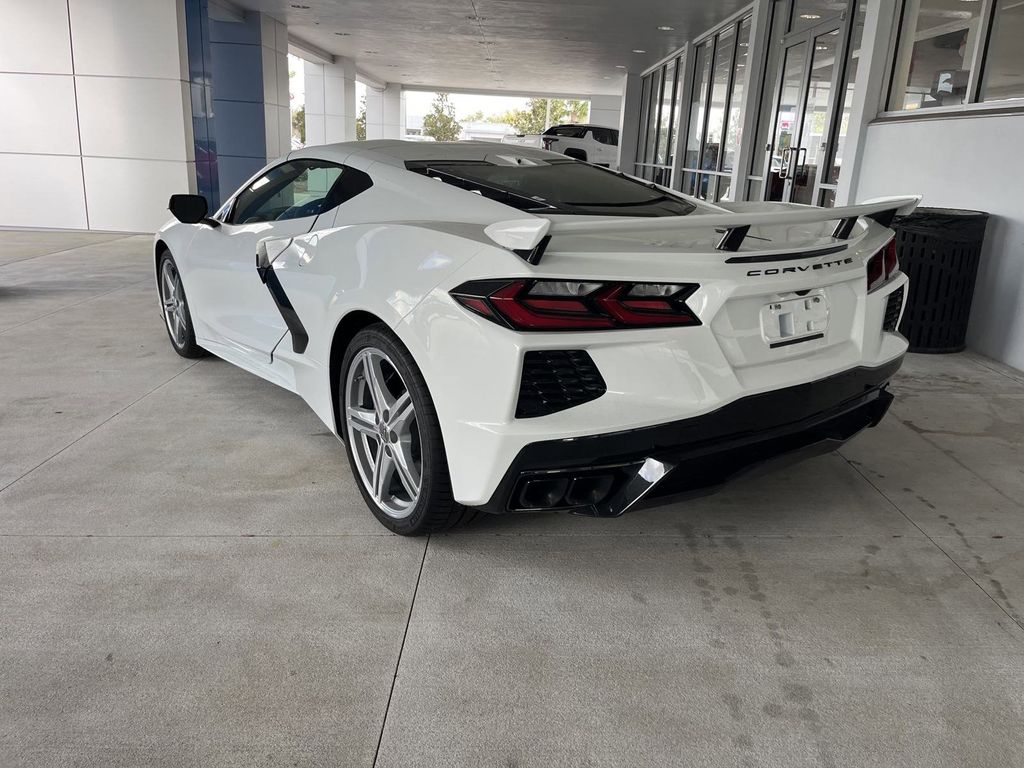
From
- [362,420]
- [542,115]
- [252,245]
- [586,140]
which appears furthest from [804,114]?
[542,115]

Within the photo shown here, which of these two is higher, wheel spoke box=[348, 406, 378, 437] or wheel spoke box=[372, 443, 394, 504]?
wheel spoke box=[348, 406, 378, 437]

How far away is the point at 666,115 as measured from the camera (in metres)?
20.8

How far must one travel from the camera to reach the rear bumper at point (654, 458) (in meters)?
2.17

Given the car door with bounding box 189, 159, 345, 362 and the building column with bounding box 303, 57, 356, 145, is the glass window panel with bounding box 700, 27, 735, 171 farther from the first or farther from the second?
the building column with bounding box 303, 57, 356, 145

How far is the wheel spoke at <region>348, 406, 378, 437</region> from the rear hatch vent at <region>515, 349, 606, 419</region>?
2.76 feet

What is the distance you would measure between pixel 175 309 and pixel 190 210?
0.89 m

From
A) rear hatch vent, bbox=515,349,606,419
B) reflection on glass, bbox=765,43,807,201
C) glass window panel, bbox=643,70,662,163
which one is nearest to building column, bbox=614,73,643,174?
glass window panel, bbox=643,70,662,163

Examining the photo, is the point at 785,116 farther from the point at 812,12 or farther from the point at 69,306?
the point at 69,306

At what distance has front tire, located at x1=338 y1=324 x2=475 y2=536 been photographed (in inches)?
95.9

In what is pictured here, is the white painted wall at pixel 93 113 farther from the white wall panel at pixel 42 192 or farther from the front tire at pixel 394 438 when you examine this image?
the front tire at pixel 394 438

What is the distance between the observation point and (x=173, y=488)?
315cm

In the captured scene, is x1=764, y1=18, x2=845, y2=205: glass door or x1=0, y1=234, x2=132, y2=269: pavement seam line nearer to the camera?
x1=764, y1=18, x2=845, y2=205: glass door

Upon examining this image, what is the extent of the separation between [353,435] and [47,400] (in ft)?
7.30

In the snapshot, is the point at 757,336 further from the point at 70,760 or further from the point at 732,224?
the point at 70,760
